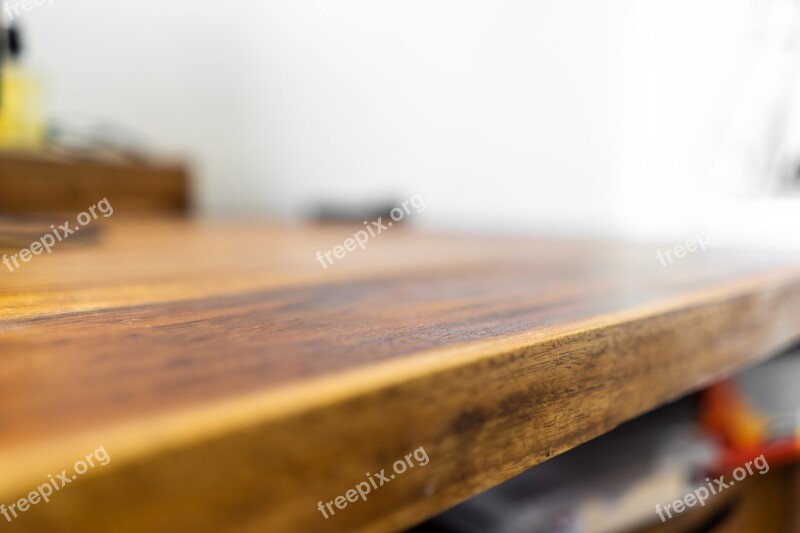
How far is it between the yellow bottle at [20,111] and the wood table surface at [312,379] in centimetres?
108

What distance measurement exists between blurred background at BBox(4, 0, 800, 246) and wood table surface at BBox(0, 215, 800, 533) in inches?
30.2

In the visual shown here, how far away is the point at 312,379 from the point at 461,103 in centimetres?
131

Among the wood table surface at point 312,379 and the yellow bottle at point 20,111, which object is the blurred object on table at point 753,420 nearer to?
the wood table surface at point 312,379

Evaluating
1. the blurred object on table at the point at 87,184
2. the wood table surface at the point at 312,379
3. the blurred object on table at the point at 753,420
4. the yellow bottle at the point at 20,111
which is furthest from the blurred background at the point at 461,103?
the wood table surface at the point at 312,379

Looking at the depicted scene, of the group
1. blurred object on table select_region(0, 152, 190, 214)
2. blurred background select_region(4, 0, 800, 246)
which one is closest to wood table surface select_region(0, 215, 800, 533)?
blurred background select_region(4, 0, 800, 246)

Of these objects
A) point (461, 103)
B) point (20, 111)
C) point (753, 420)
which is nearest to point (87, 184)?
point (20, 111)

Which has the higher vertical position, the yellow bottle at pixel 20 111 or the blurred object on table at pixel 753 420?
the yellow bottle at pixel 20 111

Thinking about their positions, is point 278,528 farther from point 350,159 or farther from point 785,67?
point 350,159

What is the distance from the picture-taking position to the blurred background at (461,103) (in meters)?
1.04

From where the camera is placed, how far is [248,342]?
197mm

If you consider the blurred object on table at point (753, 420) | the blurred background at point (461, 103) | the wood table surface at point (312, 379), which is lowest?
the blurred object on table at point (753, 420)

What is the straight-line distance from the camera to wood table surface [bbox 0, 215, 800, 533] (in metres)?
0.12

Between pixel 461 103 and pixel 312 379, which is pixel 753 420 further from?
pixel 461 103

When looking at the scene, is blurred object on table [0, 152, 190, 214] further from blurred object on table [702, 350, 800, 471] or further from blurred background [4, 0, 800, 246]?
blurred object on table [702, 350, 800, 471]
